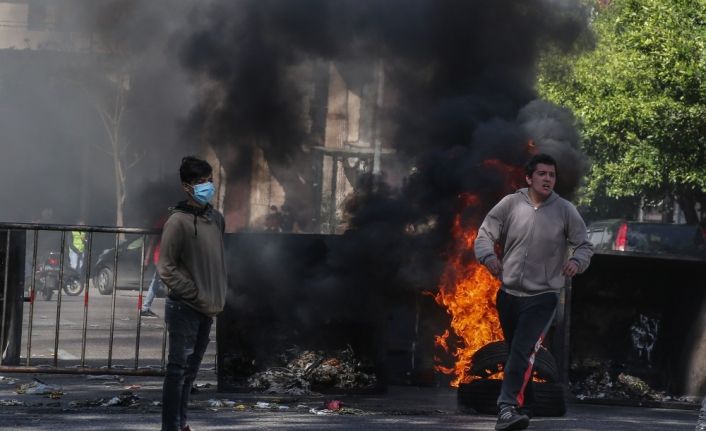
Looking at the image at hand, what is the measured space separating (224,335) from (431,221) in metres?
1.74

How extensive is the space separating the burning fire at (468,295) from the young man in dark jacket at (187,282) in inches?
116

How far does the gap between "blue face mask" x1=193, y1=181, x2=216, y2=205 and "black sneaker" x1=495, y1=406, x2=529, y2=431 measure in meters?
1.99

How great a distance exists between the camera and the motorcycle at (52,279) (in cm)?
2392

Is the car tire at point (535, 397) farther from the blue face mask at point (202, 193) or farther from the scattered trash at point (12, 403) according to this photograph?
the scattered trash at point (12, 403)

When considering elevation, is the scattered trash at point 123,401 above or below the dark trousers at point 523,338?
below

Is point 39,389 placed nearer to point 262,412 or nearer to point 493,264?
point 262,412

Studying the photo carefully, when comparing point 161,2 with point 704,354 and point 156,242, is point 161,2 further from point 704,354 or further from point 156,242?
point 704,354

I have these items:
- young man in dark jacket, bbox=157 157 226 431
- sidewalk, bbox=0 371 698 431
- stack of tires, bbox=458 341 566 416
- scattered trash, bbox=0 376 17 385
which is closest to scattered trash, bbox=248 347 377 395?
sidewalk, bbox=0 371 698 431

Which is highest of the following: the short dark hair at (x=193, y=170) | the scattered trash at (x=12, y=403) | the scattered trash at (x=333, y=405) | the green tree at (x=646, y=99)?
the green tree at (x=646, y=99)

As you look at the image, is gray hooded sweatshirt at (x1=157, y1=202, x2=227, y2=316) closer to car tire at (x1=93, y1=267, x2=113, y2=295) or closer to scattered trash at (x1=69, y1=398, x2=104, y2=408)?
scattered trash at (x1=69, y1=398, x2=104, y2=408)

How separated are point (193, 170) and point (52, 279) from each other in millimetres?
18152

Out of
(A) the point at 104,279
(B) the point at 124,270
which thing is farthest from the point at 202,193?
(A) the point at 104,279

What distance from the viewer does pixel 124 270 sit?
22.3 meters

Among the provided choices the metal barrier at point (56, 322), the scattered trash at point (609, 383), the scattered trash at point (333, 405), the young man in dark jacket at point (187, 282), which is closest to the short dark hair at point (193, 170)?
the young man in dark jacket at point (187, 282)
